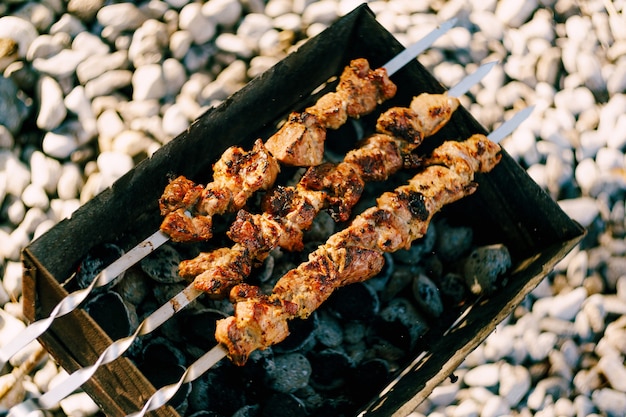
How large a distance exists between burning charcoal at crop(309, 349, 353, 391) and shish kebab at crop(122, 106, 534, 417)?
50cm

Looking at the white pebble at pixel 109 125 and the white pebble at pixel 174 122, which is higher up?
the white pebble at pixel 109 125

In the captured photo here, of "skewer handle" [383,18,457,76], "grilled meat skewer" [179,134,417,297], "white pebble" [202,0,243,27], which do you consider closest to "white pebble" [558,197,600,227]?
"grilled meat skewer" [179,134,417,297]

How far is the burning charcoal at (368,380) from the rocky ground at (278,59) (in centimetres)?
45

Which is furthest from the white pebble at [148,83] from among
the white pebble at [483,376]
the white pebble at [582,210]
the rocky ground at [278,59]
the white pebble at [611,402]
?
the white pebble at [611,402]

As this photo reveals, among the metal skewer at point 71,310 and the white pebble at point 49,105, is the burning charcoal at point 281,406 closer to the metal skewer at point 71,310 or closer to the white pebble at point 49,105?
the metal skewer at point 71,310

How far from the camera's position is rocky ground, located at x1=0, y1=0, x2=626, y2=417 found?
11.9 feet

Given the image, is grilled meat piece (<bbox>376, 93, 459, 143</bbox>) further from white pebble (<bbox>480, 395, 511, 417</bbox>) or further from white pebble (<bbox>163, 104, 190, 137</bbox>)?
white pebble (<bbox>480, 395, 511, 417</bbox>)

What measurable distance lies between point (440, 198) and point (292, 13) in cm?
169

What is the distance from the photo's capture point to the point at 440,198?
3271 mm

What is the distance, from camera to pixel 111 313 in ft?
10.2

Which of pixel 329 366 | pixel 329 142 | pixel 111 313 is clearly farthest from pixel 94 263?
pixel 329 142

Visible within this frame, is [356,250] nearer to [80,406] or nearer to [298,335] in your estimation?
[298,335]

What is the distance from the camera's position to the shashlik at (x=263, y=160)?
117 inches

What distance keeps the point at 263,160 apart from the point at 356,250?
586 mm
